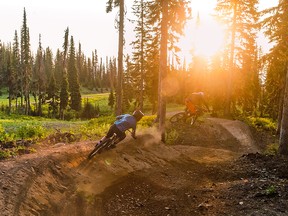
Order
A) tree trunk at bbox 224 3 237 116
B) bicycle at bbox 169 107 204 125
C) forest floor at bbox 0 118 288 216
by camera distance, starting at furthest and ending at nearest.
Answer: tree trunk at bbox 224 3 237 116 < bicycle at bbox 169 107 204 125 < forest floor at bbox 0 118 288 216

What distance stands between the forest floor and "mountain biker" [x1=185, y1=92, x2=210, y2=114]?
16.6 ft

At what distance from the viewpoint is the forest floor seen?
7180mm

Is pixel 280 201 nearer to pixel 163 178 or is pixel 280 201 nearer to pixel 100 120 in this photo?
pixel 163 178

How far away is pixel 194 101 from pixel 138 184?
9834 mm

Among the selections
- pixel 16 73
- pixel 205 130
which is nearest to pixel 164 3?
pixel 205 130

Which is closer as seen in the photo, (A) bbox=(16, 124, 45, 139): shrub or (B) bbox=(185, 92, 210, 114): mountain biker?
(A) bbox=(16, 124, 45, 139): shrub

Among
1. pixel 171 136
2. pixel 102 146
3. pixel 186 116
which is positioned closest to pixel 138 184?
pixel 102 146

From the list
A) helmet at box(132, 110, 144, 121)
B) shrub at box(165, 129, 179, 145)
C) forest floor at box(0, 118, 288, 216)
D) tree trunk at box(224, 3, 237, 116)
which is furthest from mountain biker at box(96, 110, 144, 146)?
tree trunk at box(224, 3, 237, 116)

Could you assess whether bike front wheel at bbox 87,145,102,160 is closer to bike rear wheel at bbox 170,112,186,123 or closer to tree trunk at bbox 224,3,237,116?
bike rear wheel at bbox 170,112,186,123

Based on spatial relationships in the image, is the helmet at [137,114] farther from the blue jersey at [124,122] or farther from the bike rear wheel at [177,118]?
the bike rear wheel at [177,118]

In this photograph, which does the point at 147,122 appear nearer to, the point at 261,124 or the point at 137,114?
the point at 137,114

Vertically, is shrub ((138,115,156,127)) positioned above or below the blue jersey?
below

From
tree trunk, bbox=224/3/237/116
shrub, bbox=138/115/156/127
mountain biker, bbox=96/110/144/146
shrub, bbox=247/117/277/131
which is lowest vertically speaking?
shrub, bbox=247/117/277/131

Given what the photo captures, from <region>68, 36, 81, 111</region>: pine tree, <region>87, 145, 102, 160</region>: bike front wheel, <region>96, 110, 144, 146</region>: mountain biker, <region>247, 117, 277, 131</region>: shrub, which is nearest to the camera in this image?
<region>87, 145, 102, 160</region>: bike front wheel
